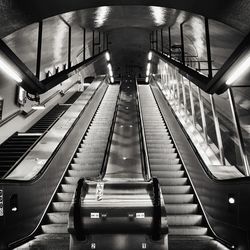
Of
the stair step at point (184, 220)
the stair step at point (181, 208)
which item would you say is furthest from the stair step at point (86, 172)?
the stair step at point (184, 220)

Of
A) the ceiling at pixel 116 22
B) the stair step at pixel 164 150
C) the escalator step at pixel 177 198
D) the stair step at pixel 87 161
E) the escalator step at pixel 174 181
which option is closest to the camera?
the ceiling at pixel 116 22

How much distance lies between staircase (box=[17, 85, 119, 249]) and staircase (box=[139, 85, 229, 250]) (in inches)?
58.9

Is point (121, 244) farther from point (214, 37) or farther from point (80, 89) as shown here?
point (80, 89)

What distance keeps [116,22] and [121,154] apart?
5826mm

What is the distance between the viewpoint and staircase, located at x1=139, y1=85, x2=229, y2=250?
4867 mm

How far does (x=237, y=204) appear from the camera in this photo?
167 inches

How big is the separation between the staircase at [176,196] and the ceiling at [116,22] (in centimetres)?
326

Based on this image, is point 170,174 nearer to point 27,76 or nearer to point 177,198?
point 177,198

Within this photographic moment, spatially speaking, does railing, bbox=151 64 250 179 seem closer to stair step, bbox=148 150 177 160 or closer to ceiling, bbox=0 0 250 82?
stair step, bbox=148 150 177 160

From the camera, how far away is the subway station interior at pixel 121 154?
3.68m

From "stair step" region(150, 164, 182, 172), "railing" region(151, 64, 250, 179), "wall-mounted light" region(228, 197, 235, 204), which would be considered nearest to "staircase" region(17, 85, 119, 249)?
"stair step" region(150, 164, 182, 172)

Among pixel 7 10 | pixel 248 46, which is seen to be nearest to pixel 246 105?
pixel 248 46

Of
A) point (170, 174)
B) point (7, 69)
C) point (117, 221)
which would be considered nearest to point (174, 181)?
point (170, 174)

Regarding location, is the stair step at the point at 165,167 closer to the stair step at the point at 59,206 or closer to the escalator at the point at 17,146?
the stair step at the point at 59,206
